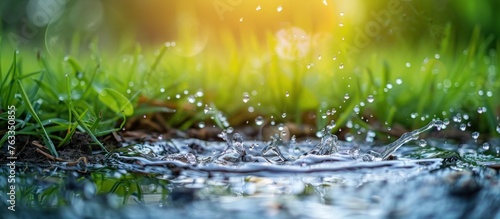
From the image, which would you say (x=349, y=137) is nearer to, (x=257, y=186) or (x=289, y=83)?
(x=289, y=83)

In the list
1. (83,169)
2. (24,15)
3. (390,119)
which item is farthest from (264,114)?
(24,15)

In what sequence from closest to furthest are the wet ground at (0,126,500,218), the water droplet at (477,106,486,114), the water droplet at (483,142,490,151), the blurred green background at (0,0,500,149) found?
the wet ground at (0,126,500,218), the water droplet at (483,142,490,151), the blurred green background at (0,0,500,149), the water droplet at (477,106,486,114)

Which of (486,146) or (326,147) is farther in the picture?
(486,146)

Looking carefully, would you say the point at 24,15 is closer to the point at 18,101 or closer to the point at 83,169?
the point at 18,101

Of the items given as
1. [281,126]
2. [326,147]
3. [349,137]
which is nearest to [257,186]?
[326,147]

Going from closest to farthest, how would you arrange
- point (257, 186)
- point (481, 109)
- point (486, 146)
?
point (257, 186) < point (486, 146) < point (481, 109)

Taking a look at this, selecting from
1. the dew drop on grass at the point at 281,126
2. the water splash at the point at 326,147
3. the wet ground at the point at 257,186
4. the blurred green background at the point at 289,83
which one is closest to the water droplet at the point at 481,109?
the blurred green background at the point at 289,83

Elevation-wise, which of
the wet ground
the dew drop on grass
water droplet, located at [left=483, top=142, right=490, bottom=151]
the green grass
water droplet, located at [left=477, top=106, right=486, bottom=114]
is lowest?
the wet ground

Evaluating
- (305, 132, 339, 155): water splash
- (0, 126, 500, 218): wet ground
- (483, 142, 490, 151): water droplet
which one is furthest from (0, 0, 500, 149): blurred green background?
(305, 132, 339, 155): water splash

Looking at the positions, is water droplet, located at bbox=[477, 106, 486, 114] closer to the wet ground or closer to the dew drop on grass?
the wet ground
